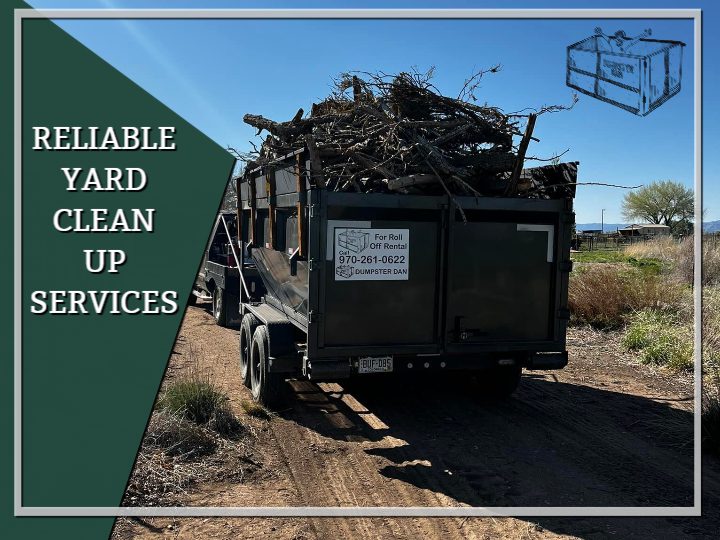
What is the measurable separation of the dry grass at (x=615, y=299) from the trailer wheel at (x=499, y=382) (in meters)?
4.92

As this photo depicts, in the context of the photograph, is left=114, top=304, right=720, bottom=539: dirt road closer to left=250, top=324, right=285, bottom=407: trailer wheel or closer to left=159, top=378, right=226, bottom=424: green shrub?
left=250, top=324, right=285, bottom=407: trailer wheel

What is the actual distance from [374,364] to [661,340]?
5.46 m

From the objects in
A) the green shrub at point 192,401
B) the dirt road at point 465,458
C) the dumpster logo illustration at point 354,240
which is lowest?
the dirt road at point 465,458

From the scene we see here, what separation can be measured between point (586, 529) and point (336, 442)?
2299 millimetres

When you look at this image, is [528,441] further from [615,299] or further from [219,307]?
[219,307]

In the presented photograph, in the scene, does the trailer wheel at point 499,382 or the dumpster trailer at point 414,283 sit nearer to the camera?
the dumpster trailer at point 414,283

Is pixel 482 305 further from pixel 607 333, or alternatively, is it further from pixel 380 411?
pixel 607 333

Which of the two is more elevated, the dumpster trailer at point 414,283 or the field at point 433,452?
the dumpster trailer at point 414,283

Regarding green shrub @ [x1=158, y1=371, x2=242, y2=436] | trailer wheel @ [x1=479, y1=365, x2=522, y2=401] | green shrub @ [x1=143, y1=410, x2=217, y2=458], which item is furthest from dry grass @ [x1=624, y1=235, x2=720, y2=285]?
green shrub @ [x1=143, y1=410, x2=217, y2=458]

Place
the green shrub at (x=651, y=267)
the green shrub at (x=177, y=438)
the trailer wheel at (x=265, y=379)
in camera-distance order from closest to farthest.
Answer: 1. the green shrub at (x=177, y=438)
2. the trailer wheel at (x=265, y=379)
3. the green shrub at (x=651, y=267)

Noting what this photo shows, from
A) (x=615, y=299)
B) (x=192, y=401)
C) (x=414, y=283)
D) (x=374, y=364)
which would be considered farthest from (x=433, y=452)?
(x=615, y=299)

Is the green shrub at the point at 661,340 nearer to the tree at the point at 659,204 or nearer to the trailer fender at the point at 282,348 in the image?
the trailer fender at the point at 282,348

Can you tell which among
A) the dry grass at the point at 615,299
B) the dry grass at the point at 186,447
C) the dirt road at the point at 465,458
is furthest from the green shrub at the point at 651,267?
the dry grass at the point at 186,447

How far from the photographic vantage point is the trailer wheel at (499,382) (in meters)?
6.70
